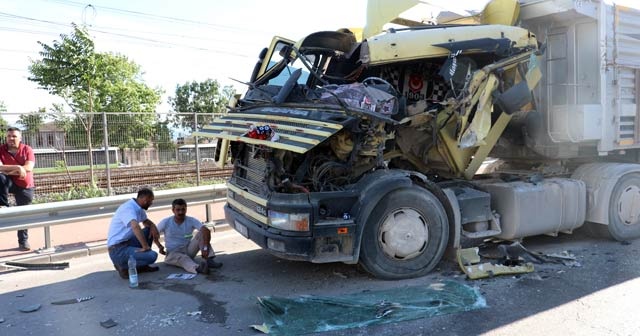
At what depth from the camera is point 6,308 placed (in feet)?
14.9

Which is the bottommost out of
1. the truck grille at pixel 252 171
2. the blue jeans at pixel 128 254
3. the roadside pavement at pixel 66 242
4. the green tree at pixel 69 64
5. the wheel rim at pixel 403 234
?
the roadside pavement at pixel 66 242

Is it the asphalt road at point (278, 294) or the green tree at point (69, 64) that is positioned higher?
the green tree at point (69, 64)

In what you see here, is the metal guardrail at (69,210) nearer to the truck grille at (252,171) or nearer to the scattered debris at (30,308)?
the scattered debris at (30,308)

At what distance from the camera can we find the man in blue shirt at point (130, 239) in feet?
17.4

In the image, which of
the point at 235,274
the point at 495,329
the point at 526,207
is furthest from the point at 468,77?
the point at 235,274

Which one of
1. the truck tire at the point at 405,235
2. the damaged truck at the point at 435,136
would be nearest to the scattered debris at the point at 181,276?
the damaged truck at the point at 435,136

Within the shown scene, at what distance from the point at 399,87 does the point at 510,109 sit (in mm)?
1261

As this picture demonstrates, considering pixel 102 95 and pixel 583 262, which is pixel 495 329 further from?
pixel 102 95

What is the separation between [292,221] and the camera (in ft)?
15.1

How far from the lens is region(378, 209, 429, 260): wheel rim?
16.2 feet

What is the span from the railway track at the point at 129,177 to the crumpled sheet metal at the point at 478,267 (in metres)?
6.09

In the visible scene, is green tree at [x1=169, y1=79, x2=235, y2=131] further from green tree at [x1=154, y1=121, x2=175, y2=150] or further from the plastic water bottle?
the plastic water bottle

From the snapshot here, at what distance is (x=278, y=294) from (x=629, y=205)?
4921 mm

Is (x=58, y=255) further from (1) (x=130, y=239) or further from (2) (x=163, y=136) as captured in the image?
(2) (x=163, y=136)
